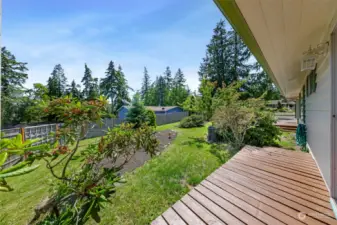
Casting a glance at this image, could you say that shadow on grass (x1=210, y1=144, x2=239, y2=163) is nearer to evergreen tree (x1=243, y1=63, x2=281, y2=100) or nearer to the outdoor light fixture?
the outdoor light fixture

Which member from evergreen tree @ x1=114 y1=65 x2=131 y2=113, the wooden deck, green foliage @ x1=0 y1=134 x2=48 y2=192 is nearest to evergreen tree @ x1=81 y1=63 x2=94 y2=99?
evergreen tree @ x1=114 y1=65 x2=131 y2=113

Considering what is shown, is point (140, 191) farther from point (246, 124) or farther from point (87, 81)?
point (87, 81)

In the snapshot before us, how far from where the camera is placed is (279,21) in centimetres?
188

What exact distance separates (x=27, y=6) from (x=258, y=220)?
3544 mm

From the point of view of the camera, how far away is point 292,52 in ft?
10.5

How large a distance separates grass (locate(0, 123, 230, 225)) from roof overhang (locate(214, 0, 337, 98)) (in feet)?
9.91

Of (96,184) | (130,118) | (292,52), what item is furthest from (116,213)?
(130,118)

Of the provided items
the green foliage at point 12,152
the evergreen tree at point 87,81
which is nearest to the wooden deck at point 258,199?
the green foliage at point 12,152

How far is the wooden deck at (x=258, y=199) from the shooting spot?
2268mm

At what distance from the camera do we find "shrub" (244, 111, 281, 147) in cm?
705

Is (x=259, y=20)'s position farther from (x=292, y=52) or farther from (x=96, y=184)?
(x=96, y=184)

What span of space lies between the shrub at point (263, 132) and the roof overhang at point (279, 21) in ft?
15.9

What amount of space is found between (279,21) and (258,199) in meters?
2.45

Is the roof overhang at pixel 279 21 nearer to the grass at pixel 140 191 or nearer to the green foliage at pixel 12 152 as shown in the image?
the green foliage at pixel 12 152
